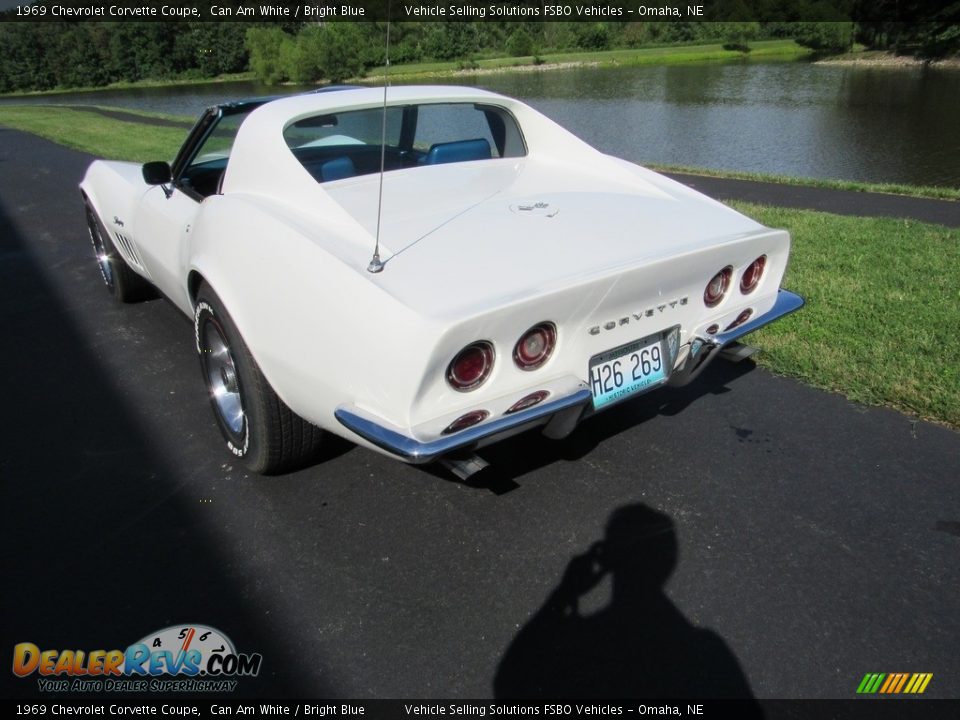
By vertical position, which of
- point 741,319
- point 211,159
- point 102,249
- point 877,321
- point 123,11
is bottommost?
point 877,321

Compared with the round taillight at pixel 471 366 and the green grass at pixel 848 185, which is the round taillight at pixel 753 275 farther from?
the green grass at pixel 848 185

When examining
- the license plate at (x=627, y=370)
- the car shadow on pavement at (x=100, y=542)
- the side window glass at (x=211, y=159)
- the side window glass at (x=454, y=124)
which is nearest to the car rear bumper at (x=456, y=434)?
the license plate at (x=627, y=370)

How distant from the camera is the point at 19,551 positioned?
251 centimetres

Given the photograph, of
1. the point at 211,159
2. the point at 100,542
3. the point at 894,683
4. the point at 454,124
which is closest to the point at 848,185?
the point at 454,124

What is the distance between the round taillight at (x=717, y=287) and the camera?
272 cm

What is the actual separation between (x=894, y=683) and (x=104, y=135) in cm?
1830

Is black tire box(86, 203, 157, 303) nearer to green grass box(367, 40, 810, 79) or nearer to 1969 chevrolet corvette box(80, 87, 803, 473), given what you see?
1969 chevrolet corvette box(80, 87, 803, 473)

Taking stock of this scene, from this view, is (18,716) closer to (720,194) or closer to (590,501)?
(590,501)

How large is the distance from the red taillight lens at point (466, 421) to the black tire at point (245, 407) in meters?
0.86

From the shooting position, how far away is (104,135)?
16.1 meters

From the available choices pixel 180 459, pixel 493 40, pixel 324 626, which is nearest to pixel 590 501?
pixel 324 626

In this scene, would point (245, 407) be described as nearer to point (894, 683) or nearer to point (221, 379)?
point (221, 379)

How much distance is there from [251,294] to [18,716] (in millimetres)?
1441

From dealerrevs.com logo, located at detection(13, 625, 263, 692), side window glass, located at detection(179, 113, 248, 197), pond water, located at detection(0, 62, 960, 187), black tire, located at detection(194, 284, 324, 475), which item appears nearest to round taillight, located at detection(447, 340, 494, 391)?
black tire, located at detection(194, 284, 324, 475)
